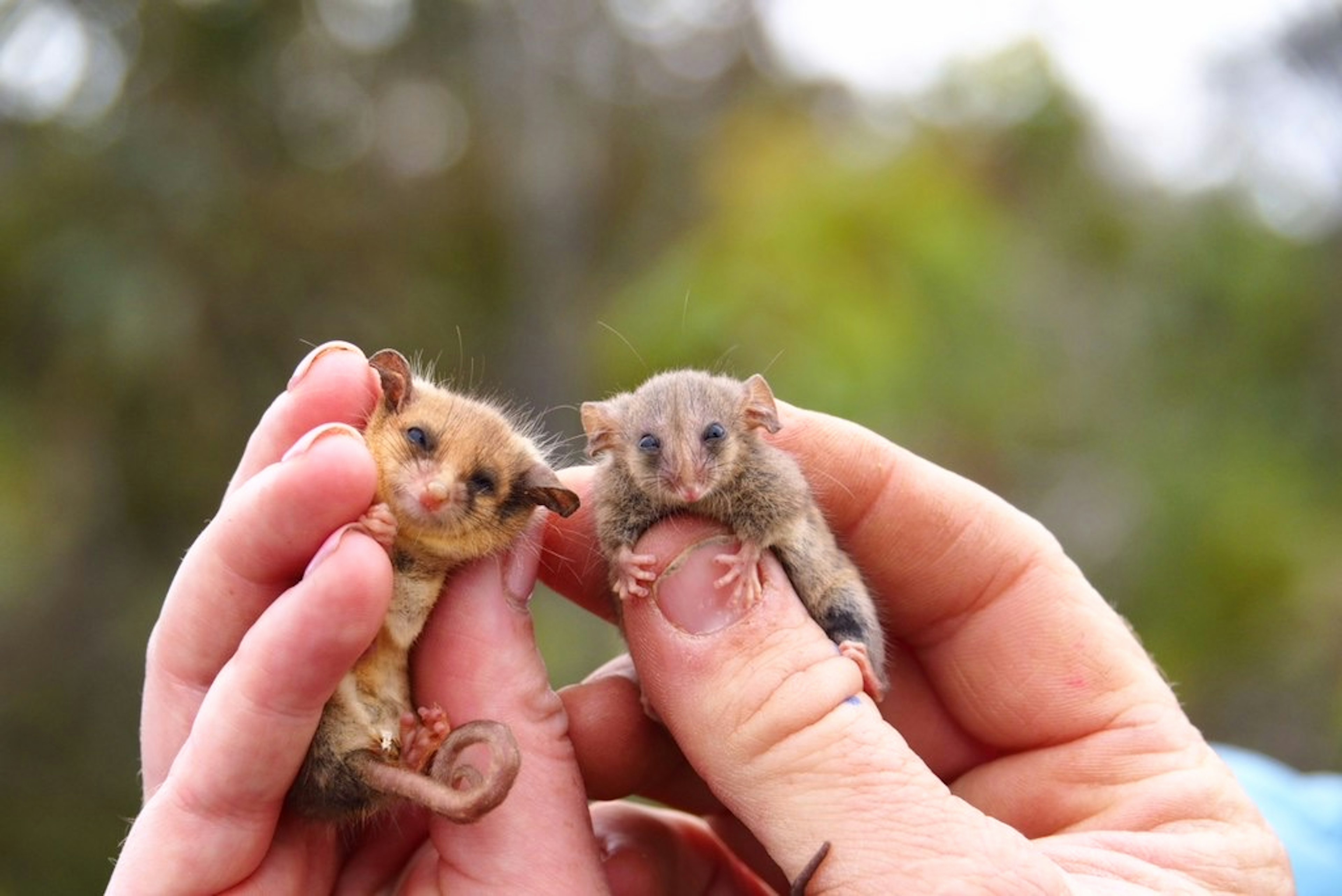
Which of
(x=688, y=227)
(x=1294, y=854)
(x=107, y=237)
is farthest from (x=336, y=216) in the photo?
(x=1294, y=854)

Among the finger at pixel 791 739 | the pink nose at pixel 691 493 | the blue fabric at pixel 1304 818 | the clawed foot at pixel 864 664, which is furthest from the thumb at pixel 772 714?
the blue fabric at pixel 1304 818

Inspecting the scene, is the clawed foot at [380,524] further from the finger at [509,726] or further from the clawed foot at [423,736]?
the clawed foot at [423,736]

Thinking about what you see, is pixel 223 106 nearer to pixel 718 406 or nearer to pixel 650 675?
pixel 718 406

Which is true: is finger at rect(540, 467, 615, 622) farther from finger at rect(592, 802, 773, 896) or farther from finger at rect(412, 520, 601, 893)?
finger at rect(592, 802, 773, 896)

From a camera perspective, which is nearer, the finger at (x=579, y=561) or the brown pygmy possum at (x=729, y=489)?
the brown pygmy possum at (x=729, y=489)

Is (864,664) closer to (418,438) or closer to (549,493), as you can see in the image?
(549,493)

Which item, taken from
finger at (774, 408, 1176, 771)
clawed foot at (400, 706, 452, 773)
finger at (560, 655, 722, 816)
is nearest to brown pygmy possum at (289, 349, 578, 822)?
clawed foot at (400, 706, 452, 773)

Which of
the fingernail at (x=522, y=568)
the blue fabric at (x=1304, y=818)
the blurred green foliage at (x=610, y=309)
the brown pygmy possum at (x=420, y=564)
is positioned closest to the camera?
the brown pygmy possum at (x=420, y=564)
